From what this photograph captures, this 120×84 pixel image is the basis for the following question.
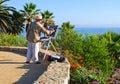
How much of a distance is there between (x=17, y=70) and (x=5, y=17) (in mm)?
29511

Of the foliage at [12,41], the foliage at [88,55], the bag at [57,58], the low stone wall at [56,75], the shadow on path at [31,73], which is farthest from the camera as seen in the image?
the foliage at [12,41]

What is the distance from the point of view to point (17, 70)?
12.4m

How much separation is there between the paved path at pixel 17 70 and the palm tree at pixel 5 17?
24505 millimetres

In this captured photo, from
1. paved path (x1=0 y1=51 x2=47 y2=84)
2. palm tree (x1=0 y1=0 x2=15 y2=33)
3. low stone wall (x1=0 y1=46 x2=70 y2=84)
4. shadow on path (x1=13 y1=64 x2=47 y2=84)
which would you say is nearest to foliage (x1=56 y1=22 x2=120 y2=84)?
low stone wall (x1=0 y1=46 x2=70 y2=84)

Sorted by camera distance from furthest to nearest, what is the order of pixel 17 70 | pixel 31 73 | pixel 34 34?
1. pixel 34 34
2. pixel 17 70
3. pixel 31 73

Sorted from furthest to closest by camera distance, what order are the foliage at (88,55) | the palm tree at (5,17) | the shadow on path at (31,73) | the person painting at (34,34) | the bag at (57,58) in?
the palm tree at (5,17)
the person painting at (34,34)
the bag at (57,58)
the foliage at (88,55)
the shadow on path at (31,73)

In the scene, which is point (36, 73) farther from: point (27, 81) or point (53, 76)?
point (53, 76)

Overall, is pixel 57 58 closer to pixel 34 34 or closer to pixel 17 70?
pixel 34 34

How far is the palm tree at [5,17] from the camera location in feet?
132

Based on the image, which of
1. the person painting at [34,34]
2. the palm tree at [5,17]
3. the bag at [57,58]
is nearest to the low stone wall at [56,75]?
the bag at [57,58]

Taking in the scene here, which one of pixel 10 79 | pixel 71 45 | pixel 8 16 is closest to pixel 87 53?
pixel 71 45

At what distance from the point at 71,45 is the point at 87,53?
1.77 metres

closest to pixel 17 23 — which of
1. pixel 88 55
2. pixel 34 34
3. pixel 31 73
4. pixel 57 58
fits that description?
pixel 88 55

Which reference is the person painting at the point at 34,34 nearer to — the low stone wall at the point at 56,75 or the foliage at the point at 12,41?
the low stone wall at the point at 56,75
